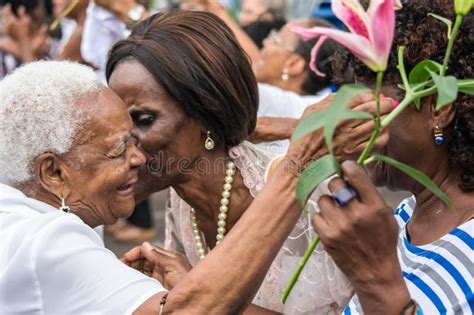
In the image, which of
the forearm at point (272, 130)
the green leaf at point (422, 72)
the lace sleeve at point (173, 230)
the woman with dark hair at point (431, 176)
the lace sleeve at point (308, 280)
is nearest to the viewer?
the green leaf at point (422, 72)

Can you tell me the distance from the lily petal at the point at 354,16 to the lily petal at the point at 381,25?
0.08ft

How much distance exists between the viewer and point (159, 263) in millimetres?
2670

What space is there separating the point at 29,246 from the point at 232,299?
1.66 ft

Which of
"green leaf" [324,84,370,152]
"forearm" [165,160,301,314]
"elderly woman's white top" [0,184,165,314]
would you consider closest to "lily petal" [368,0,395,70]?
"green leaf" [324,84,370,152]

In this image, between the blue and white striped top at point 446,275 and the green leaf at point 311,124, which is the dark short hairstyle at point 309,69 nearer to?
the blue and white striped top at point 446,275

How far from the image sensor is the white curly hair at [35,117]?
2160mm

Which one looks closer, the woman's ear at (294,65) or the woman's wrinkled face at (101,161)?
the woman's wrinkled face at (101,161)

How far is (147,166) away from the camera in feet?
8.99

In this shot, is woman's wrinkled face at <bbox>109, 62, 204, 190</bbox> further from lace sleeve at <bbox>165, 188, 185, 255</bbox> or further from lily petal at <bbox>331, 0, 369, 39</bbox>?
lily petal at <bbox>331, 0, 369, 39</bbox>

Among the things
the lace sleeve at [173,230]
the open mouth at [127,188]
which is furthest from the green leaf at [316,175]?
the lace sleeve at [173,230]

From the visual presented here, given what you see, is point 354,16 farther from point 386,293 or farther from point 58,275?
point 58,275

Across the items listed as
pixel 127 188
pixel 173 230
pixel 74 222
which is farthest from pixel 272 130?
pixel 74 222

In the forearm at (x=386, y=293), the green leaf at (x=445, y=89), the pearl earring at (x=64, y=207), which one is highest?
the green leaf at (x=445, y=89)

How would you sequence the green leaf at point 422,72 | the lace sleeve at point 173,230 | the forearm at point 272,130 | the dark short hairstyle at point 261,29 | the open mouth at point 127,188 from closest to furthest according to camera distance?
the green leaf at point 422,72 < the open mouth at point 127,188 < the lace sleeve at point 173,230 < the forearm at point 272,130 < the dark short hairstyle at point 261,29
